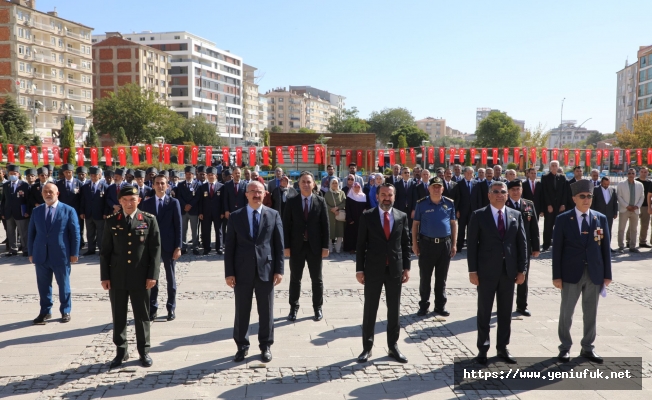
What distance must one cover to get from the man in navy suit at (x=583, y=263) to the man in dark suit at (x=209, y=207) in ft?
29.3

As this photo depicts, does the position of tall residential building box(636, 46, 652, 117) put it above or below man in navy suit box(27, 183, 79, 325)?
above

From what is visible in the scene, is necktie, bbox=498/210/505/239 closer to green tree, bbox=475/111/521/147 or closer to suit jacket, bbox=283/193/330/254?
suit jacket, bbox=283/193/330/254

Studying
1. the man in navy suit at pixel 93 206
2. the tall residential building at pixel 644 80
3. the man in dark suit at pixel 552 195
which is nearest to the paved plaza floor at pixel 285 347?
the man in navy suit at pixel 93 206

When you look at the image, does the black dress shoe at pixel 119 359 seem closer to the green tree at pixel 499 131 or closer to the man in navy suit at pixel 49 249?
the man in navy suit at pixel 49 249

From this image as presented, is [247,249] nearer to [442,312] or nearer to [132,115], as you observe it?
[442,312]

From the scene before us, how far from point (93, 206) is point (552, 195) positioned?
36.0 feet

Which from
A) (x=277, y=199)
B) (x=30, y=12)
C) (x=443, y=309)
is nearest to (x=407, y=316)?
(x=443, y=309)

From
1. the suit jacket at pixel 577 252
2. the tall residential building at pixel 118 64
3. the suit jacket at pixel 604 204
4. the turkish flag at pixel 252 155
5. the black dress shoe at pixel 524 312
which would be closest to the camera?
the suit jacket at pixel 577 252

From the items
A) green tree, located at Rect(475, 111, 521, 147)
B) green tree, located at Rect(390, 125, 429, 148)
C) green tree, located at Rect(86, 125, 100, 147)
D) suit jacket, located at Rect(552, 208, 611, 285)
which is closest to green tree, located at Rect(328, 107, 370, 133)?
green tree, located at Rect(390, 125, 429, 148)

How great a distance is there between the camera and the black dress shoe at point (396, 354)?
5.97 m

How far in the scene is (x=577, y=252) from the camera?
236 inches

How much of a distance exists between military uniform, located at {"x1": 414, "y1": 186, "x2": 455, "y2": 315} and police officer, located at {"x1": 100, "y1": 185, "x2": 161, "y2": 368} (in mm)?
3690

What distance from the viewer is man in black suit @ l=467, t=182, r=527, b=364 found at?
5.94m

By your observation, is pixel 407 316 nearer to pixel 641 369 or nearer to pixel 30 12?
pixel 641 369
